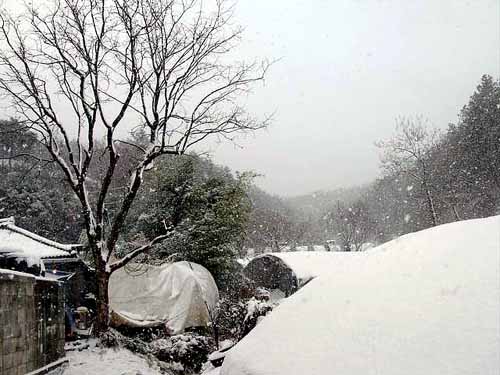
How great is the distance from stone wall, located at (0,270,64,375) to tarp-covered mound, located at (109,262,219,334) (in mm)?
4796

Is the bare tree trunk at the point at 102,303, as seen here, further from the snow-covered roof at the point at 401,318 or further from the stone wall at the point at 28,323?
the snow-covered roof at the point at 401,318

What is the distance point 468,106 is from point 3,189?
3483cm

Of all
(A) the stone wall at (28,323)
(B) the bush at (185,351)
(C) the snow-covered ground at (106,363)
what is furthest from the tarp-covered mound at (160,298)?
(A) the stone wall at (28,323)

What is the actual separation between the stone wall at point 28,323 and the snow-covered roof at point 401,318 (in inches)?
137

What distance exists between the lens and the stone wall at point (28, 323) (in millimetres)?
5113

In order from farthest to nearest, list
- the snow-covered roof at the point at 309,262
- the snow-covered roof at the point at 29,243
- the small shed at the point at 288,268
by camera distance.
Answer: the small shed at the point at 288,268 → the snow-covered roof at the point at 309,262 → the snow-covered roof at the point at 29,243

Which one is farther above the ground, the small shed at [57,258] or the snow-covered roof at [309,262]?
the small shed at [57,258]

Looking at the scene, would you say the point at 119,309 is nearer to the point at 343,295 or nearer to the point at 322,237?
the point at 343,295

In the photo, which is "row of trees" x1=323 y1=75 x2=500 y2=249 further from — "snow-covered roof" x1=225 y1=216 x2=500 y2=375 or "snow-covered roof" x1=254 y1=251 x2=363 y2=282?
"snow-covered roof" x1=225 y1=216 x2=500 y2=375

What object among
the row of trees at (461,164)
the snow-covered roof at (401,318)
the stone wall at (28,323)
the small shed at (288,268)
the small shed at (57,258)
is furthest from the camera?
the row of trees at (461,164)

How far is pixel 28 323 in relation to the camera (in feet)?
19.1

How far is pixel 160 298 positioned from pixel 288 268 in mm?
6650

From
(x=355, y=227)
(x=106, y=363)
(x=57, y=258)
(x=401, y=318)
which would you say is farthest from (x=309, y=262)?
(x=355, y=227)

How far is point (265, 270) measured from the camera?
19.7 metres
